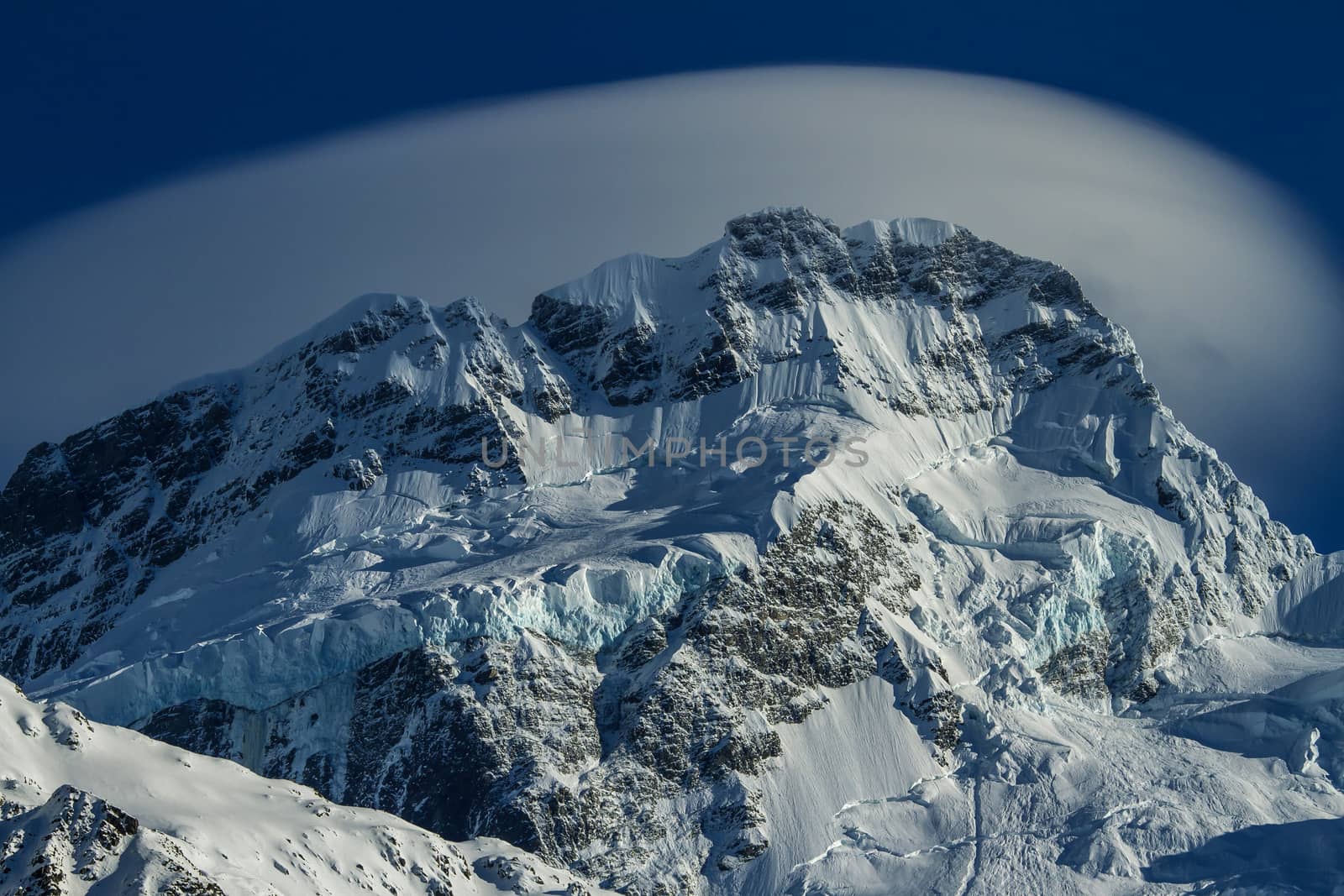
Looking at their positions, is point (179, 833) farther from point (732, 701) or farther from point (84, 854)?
point (732, 701)

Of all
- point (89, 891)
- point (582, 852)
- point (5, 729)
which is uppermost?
point (5, 729)

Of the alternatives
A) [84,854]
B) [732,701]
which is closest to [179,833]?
[84,854]

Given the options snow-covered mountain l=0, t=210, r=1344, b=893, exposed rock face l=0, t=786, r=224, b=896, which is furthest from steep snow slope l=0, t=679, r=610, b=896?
snow-covered mountain l=0, t=210, r=1344, b=893

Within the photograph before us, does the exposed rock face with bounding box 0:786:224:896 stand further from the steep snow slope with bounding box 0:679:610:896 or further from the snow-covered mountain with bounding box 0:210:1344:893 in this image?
the snow-covered mountain with bounding box 0:210:1344:893

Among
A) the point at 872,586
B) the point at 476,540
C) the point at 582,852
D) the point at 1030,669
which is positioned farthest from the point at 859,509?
the point at 582,852

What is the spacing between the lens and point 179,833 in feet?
348

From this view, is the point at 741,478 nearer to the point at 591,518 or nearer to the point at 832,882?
the point at 591,518

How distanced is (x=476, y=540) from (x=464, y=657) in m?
28.7

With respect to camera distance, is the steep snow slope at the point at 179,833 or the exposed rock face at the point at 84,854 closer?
the exposed rock face at the point at 84,854

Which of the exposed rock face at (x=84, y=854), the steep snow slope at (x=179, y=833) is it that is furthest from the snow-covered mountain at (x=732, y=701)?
the exposed rock face at (x=84, y=854)

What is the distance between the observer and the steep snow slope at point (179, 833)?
305 feet

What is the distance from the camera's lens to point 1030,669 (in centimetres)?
18188

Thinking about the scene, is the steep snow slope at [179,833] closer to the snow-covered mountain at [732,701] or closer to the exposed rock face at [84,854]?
the exposed rock face at [84,854]

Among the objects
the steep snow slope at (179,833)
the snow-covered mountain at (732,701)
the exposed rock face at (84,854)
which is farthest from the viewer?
the snow-covered mountain at (732,701)
